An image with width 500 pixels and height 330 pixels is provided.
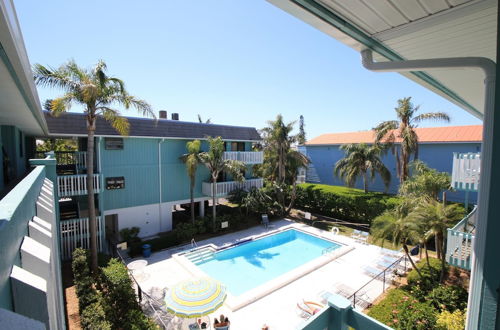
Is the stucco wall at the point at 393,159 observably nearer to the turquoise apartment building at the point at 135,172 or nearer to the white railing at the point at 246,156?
the white railing at the point at 246,156

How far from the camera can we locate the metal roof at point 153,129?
12273mm

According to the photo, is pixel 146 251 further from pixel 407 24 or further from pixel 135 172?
pixel 407 24

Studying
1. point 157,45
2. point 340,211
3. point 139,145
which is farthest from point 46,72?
point 340,211

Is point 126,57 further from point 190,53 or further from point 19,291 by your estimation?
point 19,291

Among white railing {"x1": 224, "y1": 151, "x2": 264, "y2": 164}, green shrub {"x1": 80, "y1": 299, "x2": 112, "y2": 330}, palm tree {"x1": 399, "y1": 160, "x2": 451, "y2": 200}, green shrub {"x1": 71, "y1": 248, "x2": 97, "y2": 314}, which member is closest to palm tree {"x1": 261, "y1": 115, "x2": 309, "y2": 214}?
white railing {"x1": 224, "y1": 151, "x2": 264, "y2": 164}

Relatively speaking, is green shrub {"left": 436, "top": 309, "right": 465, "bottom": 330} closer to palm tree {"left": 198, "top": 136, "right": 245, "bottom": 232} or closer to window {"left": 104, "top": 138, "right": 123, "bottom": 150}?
palm tree {"left": 198, "top": 136, "right": 245, "bottom": 232}

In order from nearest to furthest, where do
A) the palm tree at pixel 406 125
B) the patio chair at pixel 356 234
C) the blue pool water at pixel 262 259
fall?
the blue pool water at pixel 262 259, the patio chair at pixel 356 234, the palm tree at pixel 406 125

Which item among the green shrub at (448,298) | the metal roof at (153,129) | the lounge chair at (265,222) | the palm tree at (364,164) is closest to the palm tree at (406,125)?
the palm tree at (364,164)

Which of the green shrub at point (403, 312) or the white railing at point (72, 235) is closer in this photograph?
the green shrub at point (403, 312)

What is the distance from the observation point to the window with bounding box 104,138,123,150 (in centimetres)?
1379

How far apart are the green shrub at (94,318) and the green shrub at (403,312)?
837 centimetres

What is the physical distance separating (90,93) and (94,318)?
7.79 meters

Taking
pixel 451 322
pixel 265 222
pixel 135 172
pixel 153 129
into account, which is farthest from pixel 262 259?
pixel 153 129

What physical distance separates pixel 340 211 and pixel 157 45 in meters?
17.7
